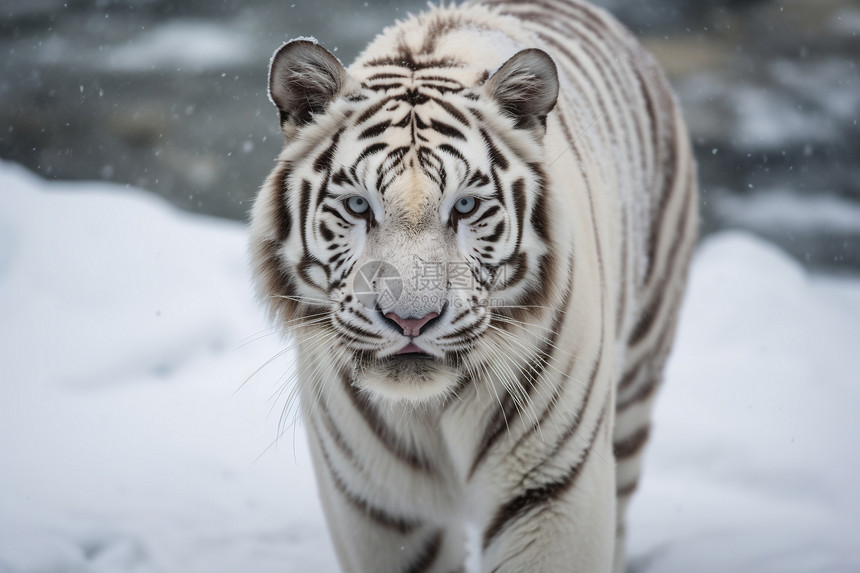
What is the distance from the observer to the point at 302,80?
1.29 m

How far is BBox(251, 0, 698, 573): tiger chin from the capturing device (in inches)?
47.1

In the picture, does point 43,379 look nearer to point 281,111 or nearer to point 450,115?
point 281,111

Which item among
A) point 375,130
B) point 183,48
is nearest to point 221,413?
point 375,130

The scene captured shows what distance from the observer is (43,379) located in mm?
3023

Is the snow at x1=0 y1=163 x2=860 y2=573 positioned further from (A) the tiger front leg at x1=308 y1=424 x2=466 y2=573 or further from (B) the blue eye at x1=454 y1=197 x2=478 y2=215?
(B) the blue eye at x1=454 y1=197 x2=478 y2=215

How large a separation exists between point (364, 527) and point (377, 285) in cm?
54

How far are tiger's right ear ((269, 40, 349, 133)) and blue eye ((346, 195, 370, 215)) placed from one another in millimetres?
166

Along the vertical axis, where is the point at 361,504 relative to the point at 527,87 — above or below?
below

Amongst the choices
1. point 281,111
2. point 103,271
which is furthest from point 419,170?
point 103,271

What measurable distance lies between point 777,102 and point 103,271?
146 inches

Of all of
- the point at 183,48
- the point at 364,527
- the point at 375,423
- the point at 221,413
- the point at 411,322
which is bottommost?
the point at 221,413

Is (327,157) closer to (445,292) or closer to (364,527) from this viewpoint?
(445,292)

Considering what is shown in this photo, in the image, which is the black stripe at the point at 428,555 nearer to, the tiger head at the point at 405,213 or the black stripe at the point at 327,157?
the tiger head at the point at 405,213

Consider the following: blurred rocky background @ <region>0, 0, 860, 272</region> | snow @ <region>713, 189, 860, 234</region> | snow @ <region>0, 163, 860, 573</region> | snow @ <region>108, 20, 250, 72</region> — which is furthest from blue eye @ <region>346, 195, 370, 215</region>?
snow @ <region>108, 20, 250, 72</region>
